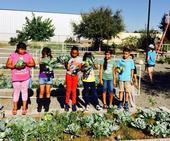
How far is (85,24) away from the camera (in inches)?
1578

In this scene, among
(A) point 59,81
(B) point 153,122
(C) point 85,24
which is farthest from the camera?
(C) point 85,24

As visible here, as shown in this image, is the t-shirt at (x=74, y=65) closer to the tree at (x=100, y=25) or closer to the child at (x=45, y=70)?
the child at (x=45, y=70)

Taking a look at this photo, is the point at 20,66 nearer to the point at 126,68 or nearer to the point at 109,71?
the point at 109,71

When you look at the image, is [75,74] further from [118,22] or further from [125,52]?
[118,22]

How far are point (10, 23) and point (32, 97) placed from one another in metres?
49.0

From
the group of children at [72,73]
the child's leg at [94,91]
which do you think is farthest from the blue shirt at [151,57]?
the child's leg at [94,91]

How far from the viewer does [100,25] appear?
38.6 meters

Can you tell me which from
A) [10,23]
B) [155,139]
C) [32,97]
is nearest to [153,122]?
[155,139]

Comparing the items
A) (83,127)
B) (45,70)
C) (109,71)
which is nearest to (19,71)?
(45,70)

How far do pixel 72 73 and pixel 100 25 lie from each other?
101ft

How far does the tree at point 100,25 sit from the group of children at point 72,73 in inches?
1170

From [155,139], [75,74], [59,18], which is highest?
[59,18]

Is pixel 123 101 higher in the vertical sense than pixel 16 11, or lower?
lower

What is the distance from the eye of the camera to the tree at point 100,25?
1528 inches
